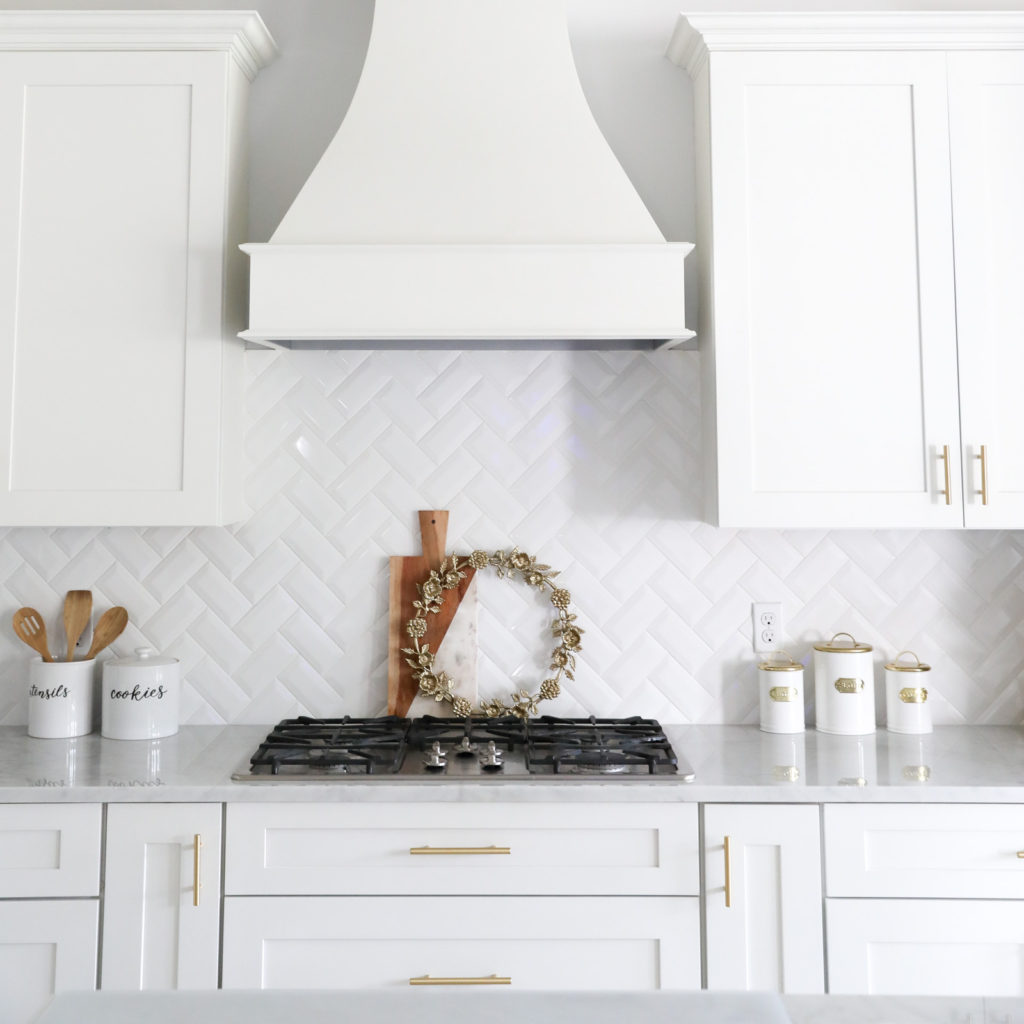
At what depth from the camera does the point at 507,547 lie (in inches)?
87.0

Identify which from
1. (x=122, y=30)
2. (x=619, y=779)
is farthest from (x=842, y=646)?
(x=122, y=30)

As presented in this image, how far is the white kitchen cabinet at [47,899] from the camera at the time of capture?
64.2 inches

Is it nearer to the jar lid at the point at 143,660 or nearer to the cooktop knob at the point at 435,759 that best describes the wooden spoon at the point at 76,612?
the jar lid at the point at 143,660

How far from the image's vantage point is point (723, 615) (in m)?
2.20

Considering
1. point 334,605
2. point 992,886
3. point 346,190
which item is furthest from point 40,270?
point 992,886

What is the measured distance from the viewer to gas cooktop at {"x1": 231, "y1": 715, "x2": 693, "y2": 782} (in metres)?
1.72

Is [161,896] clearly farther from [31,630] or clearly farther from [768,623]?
[768,623]

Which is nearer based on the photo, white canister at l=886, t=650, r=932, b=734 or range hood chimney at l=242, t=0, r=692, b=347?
range hood chimney at l=242, t=0, r=692, b=347

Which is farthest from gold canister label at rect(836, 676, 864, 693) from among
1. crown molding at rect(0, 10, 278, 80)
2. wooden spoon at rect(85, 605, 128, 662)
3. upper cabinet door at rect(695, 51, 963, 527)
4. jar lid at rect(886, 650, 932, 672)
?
crown molding at rect(0, 10, 278, 80)

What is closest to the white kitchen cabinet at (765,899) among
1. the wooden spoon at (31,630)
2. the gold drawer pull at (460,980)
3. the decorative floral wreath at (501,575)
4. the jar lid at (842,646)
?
the gold drawer pull at (460,980)

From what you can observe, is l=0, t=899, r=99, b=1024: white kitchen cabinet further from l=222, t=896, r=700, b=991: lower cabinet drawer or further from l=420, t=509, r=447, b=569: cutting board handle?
→ l=420, t=509, r=447, b=569: cutting board handle

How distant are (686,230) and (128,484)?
4.72 feet

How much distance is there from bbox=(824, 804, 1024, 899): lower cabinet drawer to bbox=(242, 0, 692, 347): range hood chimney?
39.7 inches

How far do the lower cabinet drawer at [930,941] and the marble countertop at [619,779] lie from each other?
7.8 inches
